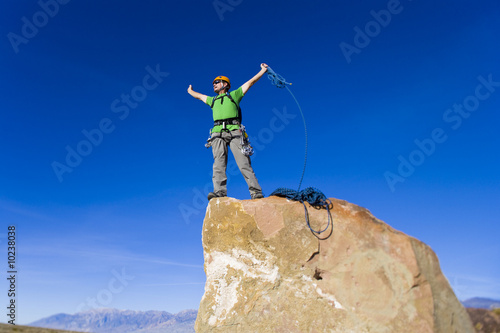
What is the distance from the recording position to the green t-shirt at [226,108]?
8.82 metres

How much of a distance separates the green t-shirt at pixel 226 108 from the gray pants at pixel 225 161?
0.17 meters

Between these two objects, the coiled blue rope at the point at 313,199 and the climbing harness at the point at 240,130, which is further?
the climbing harness at the point at 240,130

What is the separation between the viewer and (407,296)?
6043 millimetres

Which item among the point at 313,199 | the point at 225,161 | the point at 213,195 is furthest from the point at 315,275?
the point at 225,161

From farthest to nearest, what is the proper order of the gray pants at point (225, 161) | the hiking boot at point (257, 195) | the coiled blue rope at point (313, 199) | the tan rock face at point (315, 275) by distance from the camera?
the gray pants at point (225, 161) → the hiking boot at point (257, 195) → the coiled blue rope at point (313, 199) → the tan rock face at point (315, 275)

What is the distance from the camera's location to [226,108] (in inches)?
348

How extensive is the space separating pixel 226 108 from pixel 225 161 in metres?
1.29

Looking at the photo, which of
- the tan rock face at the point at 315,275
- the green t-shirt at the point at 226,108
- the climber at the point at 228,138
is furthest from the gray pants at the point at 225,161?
the tan rock face at the point at 315,275

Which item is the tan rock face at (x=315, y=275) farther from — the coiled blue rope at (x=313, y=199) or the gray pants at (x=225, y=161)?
the gray pants at (x=225, y=161)

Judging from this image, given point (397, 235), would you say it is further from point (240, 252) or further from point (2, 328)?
point (2, 328)

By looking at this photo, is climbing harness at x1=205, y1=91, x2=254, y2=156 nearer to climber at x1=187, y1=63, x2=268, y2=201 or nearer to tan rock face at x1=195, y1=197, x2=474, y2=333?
climber at x1=187, y1=63, x2=268, y2=201

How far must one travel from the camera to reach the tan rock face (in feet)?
20.0

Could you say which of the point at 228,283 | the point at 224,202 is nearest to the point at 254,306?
the point at 228,283

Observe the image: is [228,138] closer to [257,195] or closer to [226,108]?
[226,108]
